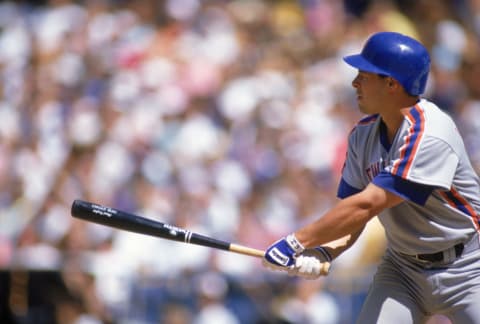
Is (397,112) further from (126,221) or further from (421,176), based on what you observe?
(126,221)

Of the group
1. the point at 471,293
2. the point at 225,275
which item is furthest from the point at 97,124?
the point at 471,293

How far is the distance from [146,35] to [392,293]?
20.3 ft

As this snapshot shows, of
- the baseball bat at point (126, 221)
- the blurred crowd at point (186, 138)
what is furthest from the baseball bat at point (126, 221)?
the blurred crowd at point (186, 138)

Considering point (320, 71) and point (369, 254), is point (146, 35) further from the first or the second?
point (369, 254)

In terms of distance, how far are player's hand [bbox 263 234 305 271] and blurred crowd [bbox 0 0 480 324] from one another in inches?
114

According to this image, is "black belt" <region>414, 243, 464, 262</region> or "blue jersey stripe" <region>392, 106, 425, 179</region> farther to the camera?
"black belt" <region>414, 243, 464, 262</region>

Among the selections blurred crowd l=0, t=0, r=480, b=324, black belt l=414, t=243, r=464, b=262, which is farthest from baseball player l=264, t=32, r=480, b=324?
blurred crowd l=0, t=0, r=480, b=324

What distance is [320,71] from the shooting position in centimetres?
948

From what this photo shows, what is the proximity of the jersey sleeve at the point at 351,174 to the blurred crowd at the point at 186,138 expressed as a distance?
2673mm

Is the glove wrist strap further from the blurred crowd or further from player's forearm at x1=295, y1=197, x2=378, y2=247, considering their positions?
the blurred crowd

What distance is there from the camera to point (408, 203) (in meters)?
4.34

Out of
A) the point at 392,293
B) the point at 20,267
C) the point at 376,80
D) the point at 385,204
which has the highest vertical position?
the point at 376,80

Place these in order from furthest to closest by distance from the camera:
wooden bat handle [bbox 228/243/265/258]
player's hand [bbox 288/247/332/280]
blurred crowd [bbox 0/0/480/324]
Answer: blurred crowd [bbox 0/0/480/324] → wooden bat handle [bbox 228/243/265/258] → player's hand [bbox 288/247/332/280]

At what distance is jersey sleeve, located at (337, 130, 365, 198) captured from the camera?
4.56 m
